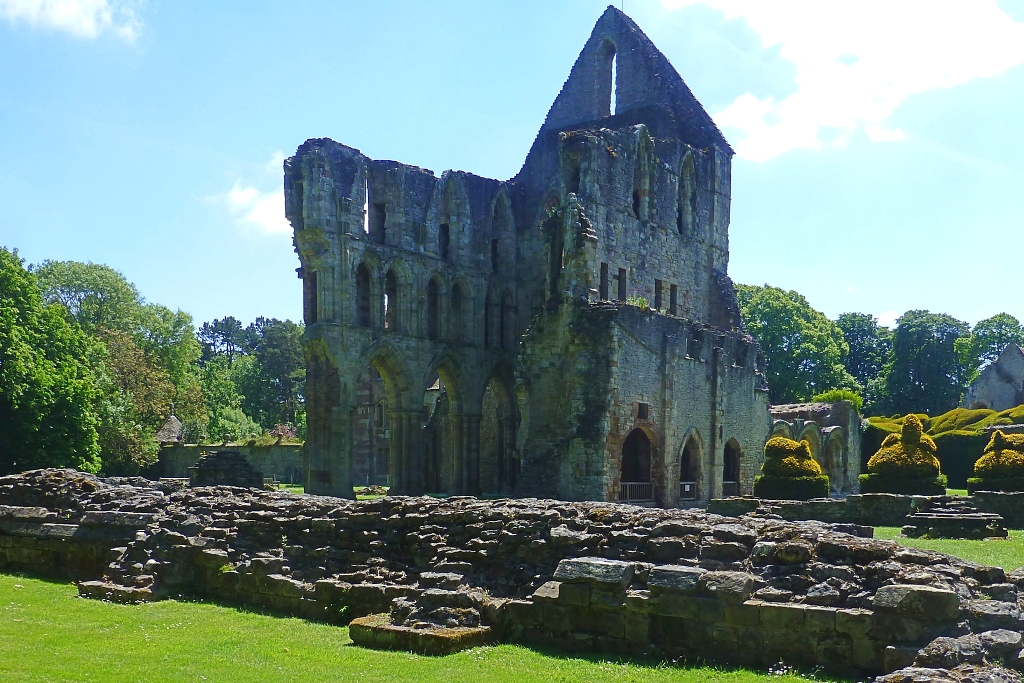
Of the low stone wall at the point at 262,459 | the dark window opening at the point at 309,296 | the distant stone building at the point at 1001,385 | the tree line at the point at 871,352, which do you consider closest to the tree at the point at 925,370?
the tree line at the point at 871,352

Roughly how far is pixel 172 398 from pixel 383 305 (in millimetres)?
28920

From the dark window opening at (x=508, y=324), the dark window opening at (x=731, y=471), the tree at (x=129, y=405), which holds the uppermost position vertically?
the dark window opening at (x=508, y=324)

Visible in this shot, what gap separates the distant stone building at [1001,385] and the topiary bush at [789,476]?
35.4m

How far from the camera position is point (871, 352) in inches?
3236

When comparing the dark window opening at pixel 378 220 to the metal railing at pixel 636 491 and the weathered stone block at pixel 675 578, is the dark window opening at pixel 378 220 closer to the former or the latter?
the metal railing at pixel 636 491

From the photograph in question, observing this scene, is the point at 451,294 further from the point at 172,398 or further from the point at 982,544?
the point at 172,398

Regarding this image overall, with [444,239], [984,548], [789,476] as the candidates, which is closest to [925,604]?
[984,548]

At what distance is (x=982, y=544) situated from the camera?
18891mm

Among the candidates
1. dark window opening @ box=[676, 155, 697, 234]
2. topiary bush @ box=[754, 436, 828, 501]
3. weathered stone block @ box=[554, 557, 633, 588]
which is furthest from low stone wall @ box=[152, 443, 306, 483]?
weathered stone block @ box=[554, 557, 633, 588]

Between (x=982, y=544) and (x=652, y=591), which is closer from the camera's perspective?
(x=652, y=591)

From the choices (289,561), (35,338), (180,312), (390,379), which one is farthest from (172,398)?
(289,561)

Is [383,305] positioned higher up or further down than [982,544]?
higher up

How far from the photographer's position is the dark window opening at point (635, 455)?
32406 mm

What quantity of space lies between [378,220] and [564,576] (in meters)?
26.4
